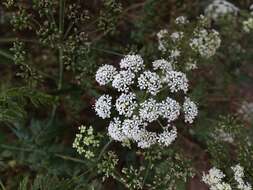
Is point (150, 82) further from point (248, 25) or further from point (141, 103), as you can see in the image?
point (248, 25)

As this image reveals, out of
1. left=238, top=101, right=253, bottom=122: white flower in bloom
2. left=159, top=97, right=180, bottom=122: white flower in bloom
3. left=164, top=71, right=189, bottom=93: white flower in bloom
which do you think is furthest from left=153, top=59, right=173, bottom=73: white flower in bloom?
left=238, top=101, right=253, bottom=122: white flower in bloom

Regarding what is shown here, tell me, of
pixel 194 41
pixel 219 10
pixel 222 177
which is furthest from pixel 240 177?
pixel 219 10

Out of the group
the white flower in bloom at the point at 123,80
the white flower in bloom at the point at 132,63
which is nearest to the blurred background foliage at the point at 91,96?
the white flower in bloom at the point at 132,63

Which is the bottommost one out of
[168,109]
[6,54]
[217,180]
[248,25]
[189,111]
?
[217,180]

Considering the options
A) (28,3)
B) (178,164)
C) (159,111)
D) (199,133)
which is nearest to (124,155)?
(199,133)

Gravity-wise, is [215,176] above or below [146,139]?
below

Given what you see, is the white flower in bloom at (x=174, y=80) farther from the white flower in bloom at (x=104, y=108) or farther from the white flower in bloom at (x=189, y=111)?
the white flower in bloom at (x=104, y=108)

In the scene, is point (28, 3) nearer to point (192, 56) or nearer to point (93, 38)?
point (93, 38)
